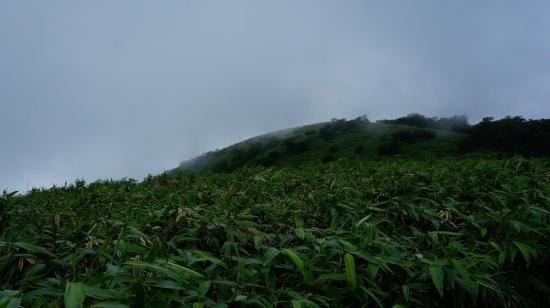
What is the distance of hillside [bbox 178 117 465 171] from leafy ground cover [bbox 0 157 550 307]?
33824 millimetres

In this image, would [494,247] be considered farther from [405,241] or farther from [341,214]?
[341,214]

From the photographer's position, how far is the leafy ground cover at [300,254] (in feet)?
6.23

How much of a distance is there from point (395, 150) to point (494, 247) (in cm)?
3899

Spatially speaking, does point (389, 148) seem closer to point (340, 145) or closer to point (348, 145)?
point (348, 145)

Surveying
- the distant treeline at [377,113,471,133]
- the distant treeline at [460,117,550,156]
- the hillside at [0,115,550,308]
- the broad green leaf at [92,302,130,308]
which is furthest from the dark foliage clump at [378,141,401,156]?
the broad green leaf at [92,302,130,308]

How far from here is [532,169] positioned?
5.43m

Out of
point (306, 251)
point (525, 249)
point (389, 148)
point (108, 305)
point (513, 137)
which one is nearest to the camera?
point (108, 305)

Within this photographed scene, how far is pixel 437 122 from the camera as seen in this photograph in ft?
220

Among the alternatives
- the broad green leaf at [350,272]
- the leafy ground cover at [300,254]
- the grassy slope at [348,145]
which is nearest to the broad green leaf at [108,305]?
the leafy ground cover at [300,254]

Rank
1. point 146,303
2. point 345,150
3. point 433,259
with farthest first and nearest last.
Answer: point 345,150 → point 433,259 → point 146,303

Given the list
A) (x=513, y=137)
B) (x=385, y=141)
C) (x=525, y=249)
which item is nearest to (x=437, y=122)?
(x=385, y=141)

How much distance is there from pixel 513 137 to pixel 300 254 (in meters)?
39.1

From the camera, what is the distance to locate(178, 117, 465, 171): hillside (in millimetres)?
41438

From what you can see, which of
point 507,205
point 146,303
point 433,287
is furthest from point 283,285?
point 507,205
